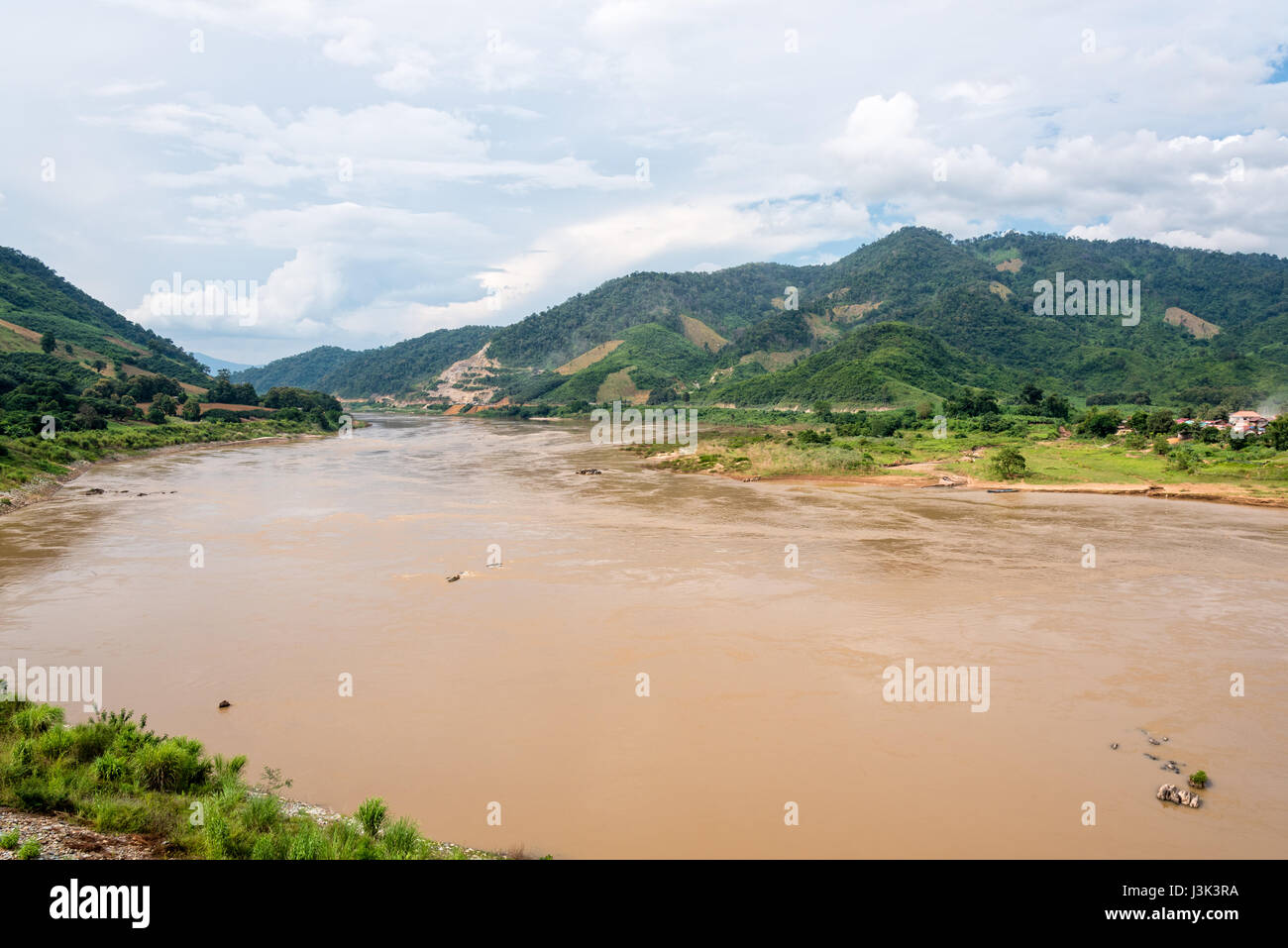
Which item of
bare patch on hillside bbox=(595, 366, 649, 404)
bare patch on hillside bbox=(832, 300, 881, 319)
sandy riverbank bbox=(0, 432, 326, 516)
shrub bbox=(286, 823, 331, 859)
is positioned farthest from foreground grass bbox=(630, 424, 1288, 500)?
bare patch on hillside bbox=(832, 300, 881, 319)

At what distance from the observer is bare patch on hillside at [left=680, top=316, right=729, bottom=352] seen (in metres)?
187

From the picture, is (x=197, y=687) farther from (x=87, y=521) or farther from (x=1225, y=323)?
(x=1225, y=323)

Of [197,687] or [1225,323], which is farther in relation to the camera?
[1225,323]

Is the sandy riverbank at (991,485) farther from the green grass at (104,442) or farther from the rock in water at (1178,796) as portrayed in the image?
the green grass at (104,442)

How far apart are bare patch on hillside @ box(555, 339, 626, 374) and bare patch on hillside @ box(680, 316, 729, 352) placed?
23.8 meters

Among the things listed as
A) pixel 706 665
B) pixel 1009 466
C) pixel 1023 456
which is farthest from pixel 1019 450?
pixel 706 665

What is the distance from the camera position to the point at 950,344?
403 feet

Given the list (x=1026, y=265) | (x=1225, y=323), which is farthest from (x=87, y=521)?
(x=1026, y=265)

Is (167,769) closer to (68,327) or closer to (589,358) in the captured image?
(68,327)

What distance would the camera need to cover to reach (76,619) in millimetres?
Result: 14602

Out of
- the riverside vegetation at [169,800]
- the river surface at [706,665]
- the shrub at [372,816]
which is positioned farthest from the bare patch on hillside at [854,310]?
the shrub at [372,816]

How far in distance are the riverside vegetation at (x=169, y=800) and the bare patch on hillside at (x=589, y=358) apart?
158 meters

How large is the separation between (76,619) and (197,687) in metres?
5.67
